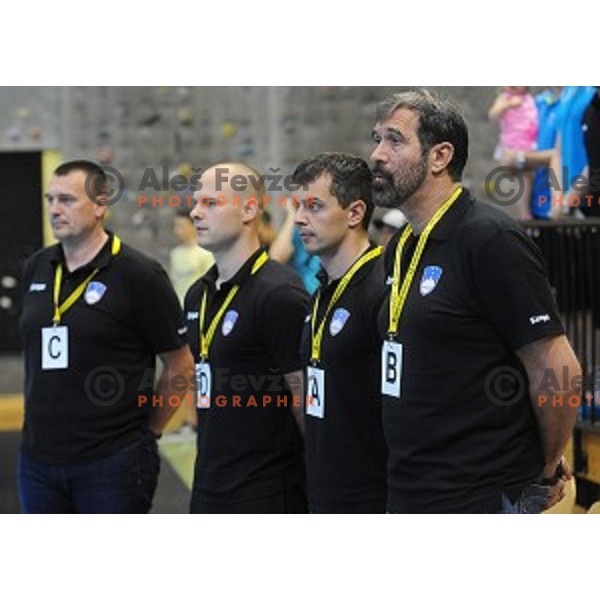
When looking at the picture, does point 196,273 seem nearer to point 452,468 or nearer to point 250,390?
point 250,390

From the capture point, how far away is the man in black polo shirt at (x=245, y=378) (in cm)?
527

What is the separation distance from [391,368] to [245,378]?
3.55ft

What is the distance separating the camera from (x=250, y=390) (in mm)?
5250

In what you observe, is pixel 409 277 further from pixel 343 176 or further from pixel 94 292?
pixel 94 292

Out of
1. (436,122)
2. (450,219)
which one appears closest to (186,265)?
(436,122)

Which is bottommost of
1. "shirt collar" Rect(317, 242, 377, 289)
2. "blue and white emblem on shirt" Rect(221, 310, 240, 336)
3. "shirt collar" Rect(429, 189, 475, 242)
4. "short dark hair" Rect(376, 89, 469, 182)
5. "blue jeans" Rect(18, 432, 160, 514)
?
"blue jeans" Rect(18, 432, 160, 514)

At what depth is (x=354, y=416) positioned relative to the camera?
15.9 ft

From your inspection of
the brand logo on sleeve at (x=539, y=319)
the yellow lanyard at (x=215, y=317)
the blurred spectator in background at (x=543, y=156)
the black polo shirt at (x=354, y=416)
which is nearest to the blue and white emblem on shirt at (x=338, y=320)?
the black polo shirt at (x=354, y=416)

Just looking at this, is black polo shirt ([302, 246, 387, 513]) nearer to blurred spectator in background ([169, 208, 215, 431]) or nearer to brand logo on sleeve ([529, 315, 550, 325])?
brand logo on sleeve ([529, 315, 550, 325])

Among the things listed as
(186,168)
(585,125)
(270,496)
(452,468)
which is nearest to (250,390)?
(270,496)

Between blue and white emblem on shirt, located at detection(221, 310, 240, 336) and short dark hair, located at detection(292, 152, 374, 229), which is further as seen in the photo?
blue and white emblem on shirt, located at detection(221, 310, 240, 336)

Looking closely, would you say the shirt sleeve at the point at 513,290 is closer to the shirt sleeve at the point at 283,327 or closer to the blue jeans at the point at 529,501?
the blue jeans at the point at 529,501

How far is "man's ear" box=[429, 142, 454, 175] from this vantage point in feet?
14.3

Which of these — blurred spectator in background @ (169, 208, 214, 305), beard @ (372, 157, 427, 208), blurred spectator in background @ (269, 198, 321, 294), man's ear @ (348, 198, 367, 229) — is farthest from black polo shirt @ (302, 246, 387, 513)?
blurred spectator in background @ (169, 208, 214, 305)
